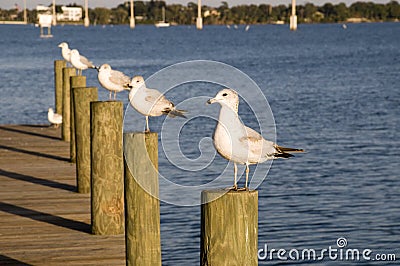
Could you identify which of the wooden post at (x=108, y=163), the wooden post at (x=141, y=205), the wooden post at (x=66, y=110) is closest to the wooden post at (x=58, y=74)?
the wooden post at (x=66, y=110)

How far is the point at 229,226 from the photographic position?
6.36 metres

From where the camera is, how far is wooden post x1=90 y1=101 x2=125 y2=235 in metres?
9.84

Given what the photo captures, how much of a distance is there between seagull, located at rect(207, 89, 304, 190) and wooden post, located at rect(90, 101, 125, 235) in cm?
353

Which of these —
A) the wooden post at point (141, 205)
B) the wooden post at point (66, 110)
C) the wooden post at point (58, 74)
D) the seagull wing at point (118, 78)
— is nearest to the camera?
the wooden post at point (141, 205)

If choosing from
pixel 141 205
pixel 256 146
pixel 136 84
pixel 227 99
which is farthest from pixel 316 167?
pixel 227 99

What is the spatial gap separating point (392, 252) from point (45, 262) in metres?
5.96

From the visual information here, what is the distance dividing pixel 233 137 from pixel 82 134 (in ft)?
19.7

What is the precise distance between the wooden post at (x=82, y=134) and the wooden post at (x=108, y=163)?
167cm

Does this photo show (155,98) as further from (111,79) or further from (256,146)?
(111,79)

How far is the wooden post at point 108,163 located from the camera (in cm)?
984

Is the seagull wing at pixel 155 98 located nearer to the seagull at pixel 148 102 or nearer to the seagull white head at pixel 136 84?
the seagull at pixel 148 102

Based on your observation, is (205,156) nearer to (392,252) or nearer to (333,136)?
(392,252)

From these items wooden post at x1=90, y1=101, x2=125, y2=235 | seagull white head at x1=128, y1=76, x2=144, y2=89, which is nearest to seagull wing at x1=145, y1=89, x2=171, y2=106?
seagull white head at x1=128, y1=76, x2=144, y2=89

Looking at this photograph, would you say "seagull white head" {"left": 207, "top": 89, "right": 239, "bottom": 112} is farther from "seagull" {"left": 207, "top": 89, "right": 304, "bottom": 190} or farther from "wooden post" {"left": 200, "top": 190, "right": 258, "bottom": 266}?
"wooden post" {"left": 200, "top": 190, "right": 258, "bottom": 266}
